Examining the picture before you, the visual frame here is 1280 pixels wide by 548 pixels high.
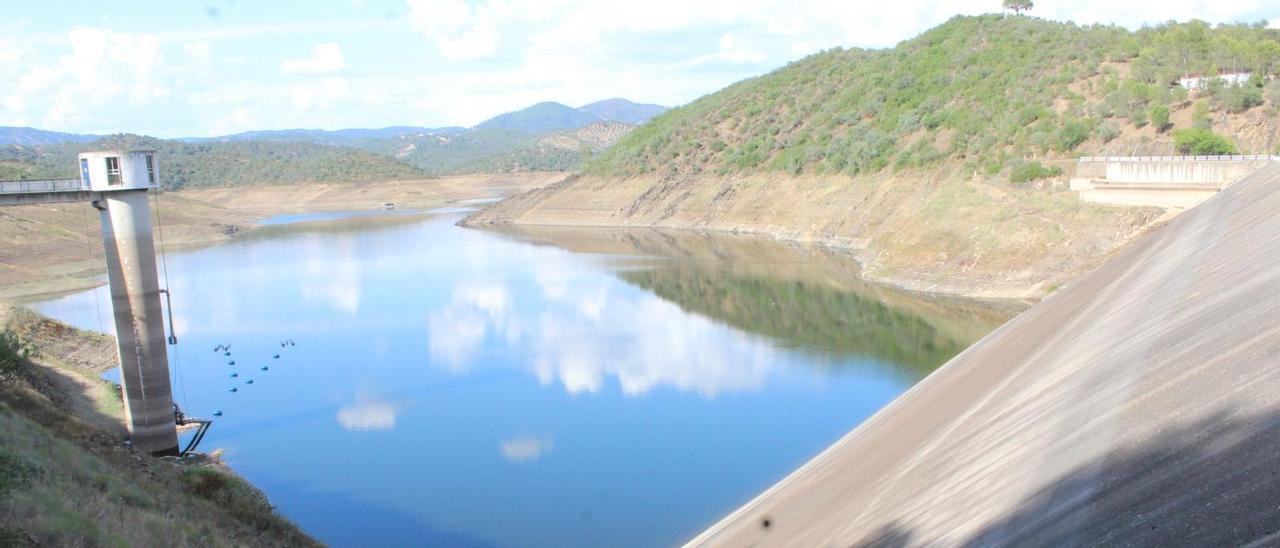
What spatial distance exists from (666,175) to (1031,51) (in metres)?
33.2

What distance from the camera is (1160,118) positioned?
49.2 m

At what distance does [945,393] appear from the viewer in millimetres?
19734

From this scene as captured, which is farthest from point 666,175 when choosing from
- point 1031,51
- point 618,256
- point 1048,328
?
point 1048,328

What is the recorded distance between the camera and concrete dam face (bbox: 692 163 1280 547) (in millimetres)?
7863

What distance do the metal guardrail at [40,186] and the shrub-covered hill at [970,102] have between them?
4624 cm

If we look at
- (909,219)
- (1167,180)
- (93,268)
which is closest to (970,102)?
(909,219)

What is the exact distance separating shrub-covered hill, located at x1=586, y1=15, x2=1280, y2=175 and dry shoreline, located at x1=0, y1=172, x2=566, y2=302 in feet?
131

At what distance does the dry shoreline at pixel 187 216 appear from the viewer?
177 ft

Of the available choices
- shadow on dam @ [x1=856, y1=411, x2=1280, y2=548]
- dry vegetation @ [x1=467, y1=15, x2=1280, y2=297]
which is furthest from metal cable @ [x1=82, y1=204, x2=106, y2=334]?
dry vegetation @ [x1=467, y1=15, x2=1280, y2=297]

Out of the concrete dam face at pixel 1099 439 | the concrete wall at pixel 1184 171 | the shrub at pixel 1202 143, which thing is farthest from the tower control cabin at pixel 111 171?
the shrub at pixel 1202 143

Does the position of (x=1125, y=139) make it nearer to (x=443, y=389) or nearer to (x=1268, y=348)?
(x=443, y=389)

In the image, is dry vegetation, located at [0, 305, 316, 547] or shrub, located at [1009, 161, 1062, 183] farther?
shrub, located at [1009, 161, 1062, 183]

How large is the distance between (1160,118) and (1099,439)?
46227 mm

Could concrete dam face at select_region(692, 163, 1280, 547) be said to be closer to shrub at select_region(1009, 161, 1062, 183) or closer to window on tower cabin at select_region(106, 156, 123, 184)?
window on tower cabin at select_region(106, 156, 123, 184)
